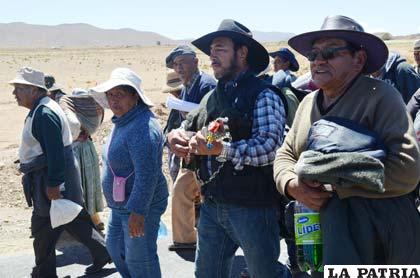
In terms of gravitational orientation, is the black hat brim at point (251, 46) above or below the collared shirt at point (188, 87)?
above

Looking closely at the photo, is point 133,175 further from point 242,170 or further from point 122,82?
point 242,170

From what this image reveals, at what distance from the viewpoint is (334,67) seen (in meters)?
2.75

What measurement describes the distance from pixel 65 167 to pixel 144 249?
1510 millimetres

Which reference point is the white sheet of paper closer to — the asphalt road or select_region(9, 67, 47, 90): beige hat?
select_region(9, 67, 47, 90): beige hat

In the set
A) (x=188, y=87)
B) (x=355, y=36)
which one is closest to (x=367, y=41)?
(x=355, y=36)

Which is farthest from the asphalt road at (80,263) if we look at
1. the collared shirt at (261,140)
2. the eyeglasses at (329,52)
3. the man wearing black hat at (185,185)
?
the eyeglasses at (329,52)

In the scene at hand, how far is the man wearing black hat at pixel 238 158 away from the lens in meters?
3.34

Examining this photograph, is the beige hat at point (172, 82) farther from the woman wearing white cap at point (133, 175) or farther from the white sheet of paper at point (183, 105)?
the woman wearing white cap at point (133, 175)

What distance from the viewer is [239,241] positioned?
3486 millimetres

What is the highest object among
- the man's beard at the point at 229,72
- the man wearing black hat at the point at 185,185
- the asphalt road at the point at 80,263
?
the man's beard at the point at 229,72

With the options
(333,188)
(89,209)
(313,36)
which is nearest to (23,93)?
(89,209)

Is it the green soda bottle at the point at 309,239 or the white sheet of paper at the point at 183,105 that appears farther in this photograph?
the white sheet of paper at the point at 183,105

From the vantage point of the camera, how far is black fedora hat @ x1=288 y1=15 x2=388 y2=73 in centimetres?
274

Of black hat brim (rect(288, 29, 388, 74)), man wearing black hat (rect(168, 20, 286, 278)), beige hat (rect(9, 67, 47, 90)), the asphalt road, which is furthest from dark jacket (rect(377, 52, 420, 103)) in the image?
black hat brim (rect(288, 29, 388, 74))
